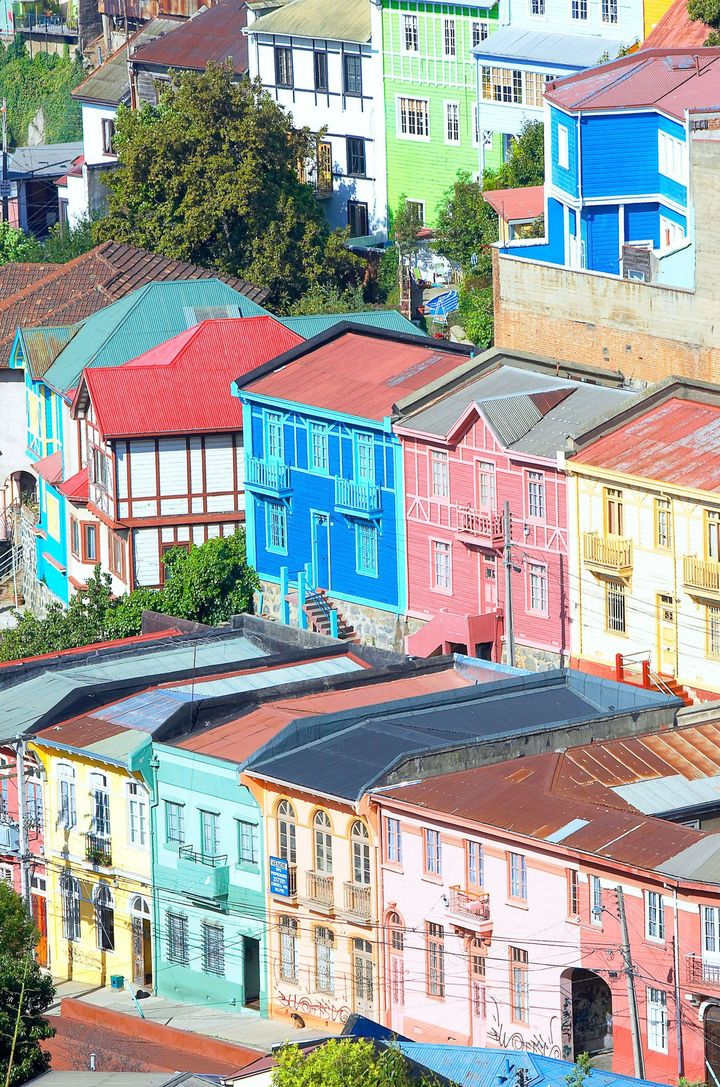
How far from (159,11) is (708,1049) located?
118204 mm

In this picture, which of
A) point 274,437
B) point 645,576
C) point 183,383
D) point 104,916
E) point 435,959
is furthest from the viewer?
point 183,383

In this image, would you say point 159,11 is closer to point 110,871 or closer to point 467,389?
point 467,389

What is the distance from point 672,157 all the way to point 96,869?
32.5 m

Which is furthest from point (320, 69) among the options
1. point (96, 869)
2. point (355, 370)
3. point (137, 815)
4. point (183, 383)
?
point (137, 815)

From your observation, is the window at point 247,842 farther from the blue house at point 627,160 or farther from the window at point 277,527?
the blue house at point 627,160

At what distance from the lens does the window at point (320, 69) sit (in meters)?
126

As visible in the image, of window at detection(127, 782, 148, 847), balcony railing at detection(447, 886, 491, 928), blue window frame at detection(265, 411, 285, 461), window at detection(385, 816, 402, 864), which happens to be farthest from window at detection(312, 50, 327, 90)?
balcony railing at detection(447, 886, 491, 928)

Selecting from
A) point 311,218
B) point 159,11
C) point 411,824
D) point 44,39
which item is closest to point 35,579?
point 311,218

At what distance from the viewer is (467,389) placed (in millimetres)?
83812

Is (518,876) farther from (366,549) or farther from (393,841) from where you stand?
(366,549)

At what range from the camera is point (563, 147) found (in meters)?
92.5

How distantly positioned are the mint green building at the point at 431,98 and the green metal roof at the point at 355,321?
20.4 m

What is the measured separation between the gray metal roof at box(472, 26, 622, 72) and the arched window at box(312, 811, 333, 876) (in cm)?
5396

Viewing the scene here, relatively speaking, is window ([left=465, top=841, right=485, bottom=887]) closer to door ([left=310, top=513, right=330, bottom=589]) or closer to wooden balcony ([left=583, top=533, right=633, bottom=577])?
wooden balcony ([left=583, top=533, right=633, bottom=577])
